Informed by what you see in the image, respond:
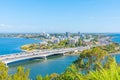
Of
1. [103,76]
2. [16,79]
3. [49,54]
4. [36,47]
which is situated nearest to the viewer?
[103,76]

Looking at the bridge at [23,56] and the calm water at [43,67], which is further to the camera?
the bridge at [23,56]

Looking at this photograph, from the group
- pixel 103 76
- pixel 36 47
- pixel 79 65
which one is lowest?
pixel 36 47

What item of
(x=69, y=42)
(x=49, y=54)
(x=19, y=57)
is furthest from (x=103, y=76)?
(x=69, y=42)

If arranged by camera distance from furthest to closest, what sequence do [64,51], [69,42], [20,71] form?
[69,42] → [64,51] → [20,71]

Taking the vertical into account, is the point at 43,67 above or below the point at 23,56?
below

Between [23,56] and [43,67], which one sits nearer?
[43,67]

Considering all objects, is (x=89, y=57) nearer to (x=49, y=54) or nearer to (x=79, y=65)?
(x=79, y=65)

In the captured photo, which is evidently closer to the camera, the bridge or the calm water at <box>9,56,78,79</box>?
the calm water at <box>9,56,78,79</box>

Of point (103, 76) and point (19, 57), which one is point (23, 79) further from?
point (19, 57)

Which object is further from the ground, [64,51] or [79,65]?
[79,65]

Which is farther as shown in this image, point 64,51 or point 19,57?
point 64,51

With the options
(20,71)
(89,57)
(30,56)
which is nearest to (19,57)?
(30,56)
